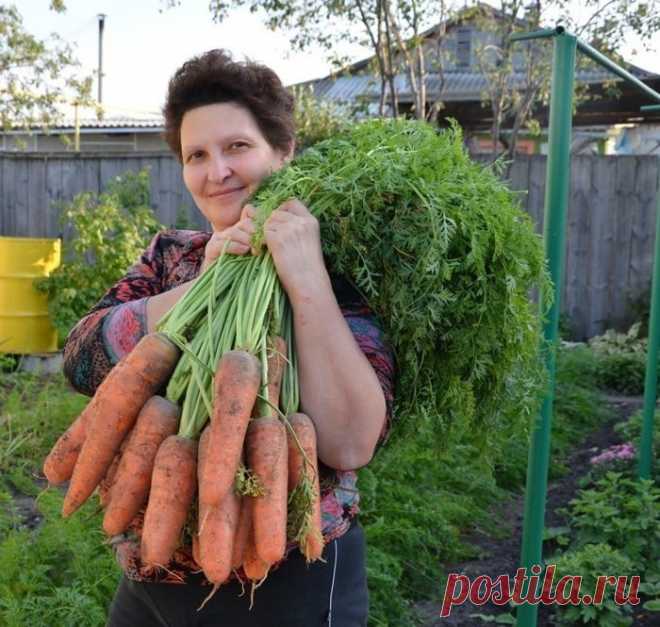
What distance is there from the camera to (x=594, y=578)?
11.1 ft

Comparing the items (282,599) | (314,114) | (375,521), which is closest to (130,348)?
(282,599)

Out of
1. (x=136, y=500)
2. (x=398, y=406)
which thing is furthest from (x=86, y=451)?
(x=398, y=406)

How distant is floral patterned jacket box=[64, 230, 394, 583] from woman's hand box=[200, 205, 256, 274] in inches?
7.2

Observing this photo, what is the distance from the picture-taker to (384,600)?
10.7ft

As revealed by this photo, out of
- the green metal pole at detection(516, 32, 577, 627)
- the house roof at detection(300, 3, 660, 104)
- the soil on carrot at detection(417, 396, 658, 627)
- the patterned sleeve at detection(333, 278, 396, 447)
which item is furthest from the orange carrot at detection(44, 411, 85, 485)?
the house roof at detection(300, 3, 660, 104)

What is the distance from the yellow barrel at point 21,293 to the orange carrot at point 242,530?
21.4 feet

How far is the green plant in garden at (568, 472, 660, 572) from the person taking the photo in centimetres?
376

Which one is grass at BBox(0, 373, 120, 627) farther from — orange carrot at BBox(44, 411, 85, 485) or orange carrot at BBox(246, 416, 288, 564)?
orange carrot at BBox(246, 416, 288, 564)

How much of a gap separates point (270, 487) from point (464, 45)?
14.5m

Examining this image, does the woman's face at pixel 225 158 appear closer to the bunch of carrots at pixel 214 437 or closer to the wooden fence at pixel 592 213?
the bunch of carrots at pixel 214 437

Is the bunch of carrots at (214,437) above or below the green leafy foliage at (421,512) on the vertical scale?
above

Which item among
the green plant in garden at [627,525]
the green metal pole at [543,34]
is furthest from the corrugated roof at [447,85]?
the green metal pole at [543,34]

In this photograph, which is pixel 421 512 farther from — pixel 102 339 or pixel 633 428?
pixel 102 339

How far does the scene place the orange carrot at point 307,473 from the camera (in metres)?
1.45
